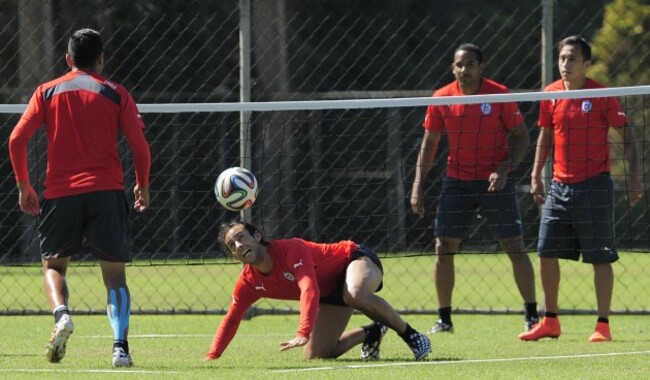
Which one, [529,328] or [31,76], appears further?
[31,76]

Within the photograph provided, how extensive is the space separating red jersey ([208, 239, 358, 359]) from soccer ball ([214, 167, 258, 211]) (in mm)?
493

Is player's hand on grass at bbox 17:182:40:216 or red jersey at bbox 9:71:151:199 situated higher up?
red jersey at bbox 9:71:151:199

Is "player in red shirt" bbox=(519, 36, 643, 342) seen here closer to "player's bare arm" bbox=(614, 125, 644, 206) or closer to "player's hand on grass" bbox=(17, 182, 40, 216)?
"player's bare arm" bbox=(614, 125, 644, 206)

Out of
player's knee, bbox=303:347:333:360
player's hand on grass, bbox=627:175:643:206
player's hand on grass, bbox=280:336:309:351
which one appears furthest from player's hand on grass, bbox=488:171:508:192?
player's hand on grass, bbox=280:336:309:351

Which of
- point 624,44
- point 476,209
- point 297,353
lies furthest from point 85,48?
point 624,44

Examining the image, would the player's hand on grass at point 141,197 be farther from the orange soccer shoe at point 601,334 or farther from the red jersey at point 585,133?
the orange soccer shoe at point 601,334

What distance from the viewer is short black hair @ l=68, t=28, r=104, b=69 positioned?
25.3 ft

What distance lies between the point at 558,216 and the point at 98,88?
3731 millimetres

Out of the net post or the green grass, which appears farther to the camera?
the net post

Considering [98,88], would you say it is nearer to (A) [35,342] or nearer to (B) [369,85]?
(A) [35,342]

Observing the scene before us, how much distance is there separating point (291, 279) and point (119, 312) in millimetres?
1064

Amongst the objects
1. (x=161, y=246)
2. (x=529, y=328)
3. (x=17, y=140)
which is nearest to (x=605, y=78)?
(x=161, y=246)

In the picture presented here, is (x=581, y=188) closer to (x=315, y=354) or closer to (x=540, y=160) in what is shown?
(x=540, y=160)

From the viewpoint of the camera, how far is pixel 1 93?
13.7m
